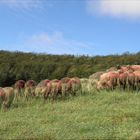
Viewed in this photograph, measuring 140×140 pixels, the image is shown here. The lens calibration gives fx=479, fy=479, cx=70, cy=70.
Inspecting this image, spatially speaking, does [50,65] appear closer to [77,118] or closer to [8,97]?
[8,97]

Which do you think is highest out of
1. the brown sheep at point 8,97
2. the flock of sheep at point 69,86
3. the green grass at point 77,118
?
the flock of sheep at point 69,86

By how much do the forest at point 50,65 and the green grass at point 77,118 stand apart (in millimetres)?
9110

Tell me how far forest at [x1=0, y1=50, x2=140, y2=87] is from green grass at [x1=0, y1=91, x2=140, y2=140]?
9.11 meters

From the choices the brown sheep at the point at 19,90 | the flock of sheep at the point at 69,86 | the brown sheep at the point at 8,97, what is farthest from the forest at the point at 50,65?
the brown sheep at the point at 8,97

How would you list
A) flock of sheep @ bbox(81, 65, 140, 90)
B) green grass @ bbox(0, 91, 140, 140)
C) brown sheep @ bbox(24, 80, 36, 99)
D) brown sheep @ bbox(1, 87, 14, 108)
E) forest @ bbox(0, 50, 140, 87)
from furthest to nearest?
forest @ bbox(0, 50, 140, 87), flock of sheep @ bbox(81, 65, 140, 90), brown sheep @ bbox(24, 80, 36, 99), brown sheep @ bbox(1, 87, 14, 108), green grass @ bbox(0, 91, 140, 140)

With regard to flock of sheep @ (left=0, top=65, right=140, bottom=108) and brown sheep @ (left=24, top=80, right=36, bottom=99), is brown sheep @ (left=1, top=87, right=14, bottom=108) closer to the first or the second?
flock of sheep @ (left=0, top=65, right=140, bottom=108)

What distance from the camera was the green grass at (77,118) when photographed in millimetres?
10656

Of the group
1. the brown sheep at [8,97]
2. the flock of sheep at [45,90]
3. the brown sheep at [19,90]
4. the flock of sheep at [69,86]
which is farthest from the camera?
the brown sheep at [19,90]

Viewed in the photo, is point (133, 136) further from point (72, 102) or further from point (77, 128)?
point (72, 102)

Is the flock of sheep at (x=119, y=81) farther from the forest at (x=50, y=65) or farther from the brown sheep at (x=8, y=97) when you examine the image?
the forest at (x=50, y=65)

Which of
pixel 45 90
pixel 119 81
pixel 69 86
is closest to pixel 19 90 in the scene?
pixel 45 90

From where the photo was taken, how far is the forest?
24859mm

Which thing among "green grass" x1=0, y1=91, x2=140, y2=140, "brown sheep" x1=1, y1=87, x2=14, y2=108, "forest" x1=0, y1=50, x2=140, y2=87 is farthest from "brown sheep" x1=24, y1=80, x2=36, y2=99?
"forest" x1=0, y1=50, x2=140, y2=87

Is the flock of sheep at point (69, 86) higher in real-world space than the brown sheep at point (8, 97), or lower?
higher
